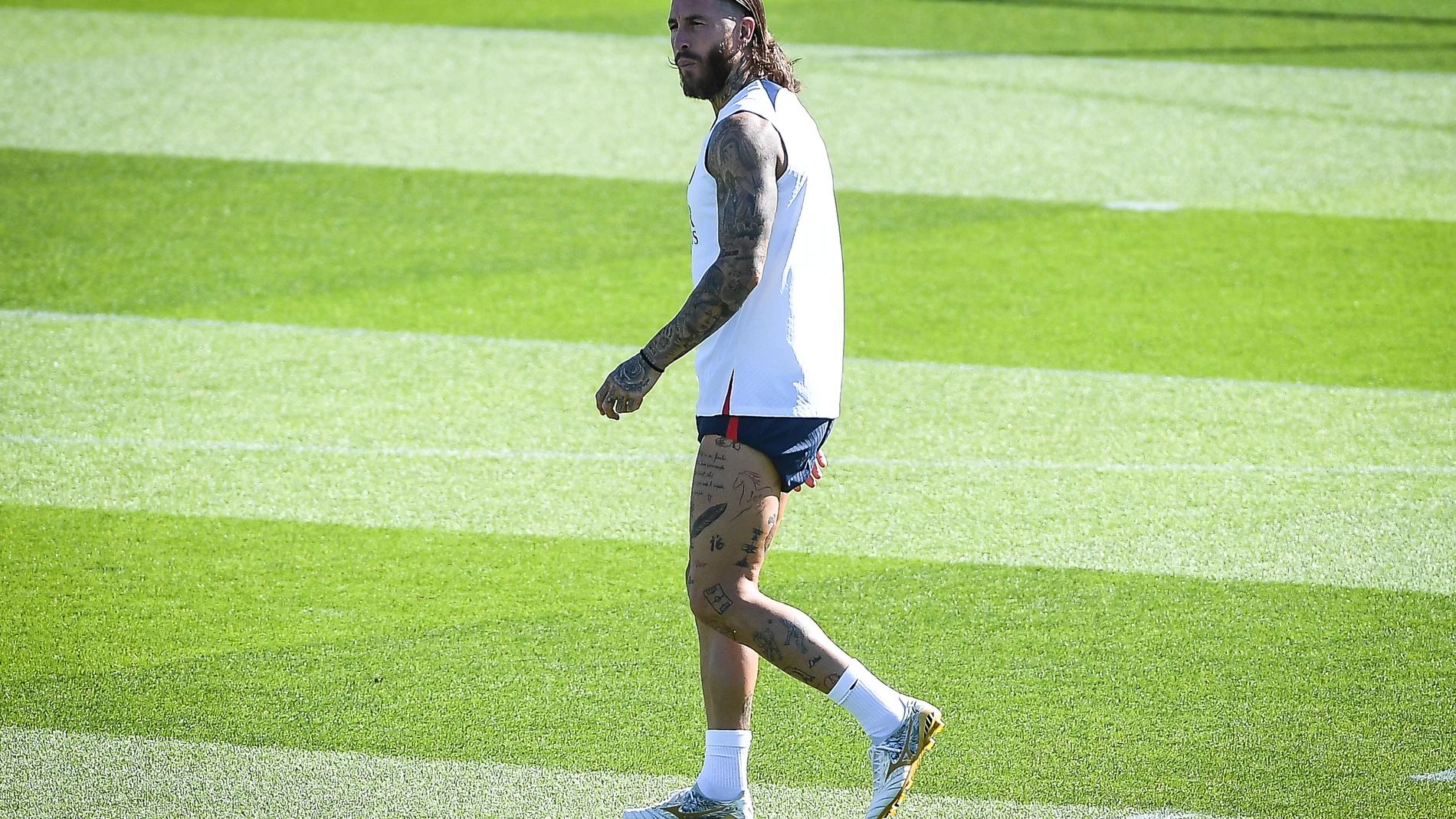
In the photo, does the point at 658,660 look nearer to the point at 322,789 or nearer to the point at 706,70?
the point at 322,789

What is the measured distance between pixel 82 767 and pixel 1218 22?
15.0m

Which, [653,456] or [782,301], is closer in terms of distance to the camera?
[782,301]

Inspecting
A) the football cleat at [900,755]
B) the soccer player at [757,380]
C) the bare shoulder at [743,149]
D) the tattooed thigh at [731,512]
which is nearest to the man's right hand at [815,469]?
the soccer player at [757,380]

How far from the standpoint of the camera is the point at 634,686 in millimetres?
4562

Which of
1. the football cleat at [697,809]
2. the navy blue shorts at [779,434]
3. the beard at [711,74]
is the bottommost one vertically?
the football cleat at [697,809]

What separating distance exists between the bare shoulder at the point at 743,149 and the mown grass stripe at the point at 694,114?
7.52 m

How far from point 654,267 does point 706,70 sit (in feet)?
18.2

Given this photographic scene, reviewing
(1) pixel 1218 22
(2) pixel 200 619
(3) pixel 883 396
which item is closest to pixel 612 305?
(3) pixel 883 396

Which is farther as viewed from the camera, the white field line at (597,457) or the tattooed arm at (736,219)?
the white field line at (597,457)

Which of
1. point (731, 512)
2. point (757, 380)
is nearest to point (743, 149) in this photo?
point (757, 380)

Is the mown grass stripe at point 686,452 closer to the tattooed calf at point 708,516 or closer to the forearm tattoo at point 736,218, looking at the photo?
the tattooed calf at point 708,516

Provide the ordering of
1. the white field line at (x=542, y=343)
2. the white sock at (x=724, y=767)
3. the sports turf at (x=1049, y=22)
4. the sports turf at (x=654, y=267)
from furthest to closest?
the sports turf at (x=1049, y=22) < the sports turf at (x=654, y=267) < the white field line at (x=542, y=343) < the white sock at (x=724, y=767)

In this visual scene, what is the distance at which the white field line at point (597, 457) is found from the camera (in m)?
6.32

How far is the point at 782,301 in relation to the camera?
11.9 ft
